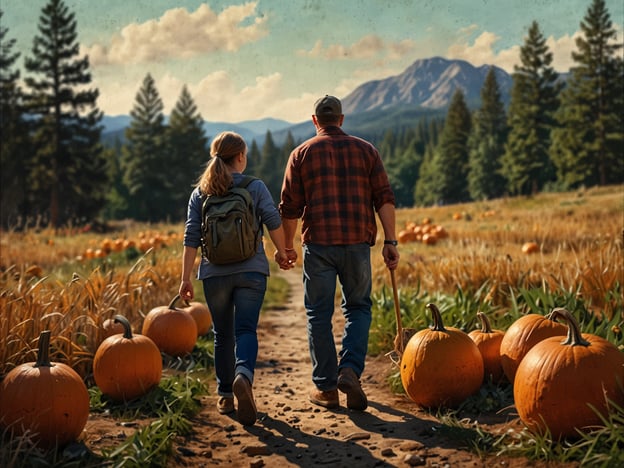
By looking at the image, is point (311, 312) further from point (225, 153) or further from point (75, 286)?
point (75, 286)

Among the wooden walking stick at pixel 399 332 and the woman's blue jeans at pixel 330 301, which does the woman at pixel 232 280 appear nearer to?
the woman's blue jeans at pixel 330 301

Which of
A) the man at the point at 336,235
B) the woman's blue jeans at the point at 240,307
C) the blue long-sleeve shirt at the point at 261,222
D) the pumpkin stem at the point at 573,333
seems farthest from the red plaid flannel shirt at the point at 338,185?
the pumpkin stem at the point at 573,333

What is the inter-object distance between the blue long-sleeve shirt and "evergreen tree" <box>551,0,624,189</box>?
50.0 meters

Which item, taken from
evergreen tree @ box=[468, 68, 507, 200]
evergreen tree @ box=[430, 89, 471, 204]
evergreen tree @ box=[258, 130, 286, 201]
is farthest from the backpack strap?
evergreen tree @ box=[258, 130, 286, 201]

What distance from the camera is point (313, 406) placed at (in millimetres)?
4836

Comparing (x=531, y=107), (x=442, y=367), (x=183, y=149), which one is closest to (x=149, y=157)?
(x=183, y=149)

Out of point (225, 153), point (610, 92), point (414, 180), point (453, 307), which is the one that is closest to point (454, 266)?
point (453, 307)

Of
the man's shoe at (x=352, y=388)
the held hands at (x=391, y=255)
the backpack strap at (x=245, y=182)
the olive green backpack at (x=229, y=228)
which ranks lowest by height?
the man's shoe at (x=352, y=388)

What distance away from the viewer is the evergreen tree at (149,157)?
60.2 m

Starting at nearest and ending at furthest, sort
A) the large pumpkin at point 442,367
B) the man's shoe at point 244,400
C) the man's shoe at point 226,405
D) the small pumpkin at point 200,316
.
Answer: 1. the man's shoe at point 244,400
2. the large pumpkin at point 442,367
3. the man's shoe at point 226,405
4. the small pumpkin at point 200,316

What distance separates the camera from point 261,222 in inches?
181

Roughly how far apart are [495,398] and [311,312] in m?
1.52

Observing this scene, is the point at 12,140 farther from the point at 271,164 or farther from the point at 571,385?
the point at 271,164

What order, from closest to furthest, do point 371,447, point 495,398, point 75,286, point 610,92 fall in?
point 371,447 < point 495,398 < point 75,286 < point 610,92
